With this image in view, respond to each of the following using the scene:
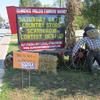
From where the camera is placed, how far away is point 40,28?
11.6 metres

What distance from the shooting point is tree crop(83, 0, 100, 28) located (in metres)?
20.6

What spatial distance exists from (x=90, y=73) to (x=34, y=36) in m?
2.48

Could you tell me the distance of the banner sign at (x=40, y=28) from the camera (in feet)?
37.3

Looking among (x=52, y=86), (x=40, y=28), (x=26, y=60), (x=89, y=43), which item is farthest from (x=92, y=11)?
(x=26, y=60)

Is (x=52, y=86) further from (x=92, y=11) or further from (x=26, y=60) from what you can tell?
(x=92, y=11)

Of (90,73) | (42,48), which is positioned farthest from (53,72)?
(42,48)

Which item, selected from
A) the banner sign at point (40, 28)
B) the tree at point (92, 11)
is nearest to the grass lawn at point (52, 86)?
the banner sign at point (40, 28)

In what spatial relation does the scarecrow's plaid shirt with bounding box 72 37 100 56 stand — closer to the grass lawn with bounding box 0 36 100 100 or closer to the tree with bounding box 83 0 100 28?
the grass lawn with bounding box 0 36 100 100

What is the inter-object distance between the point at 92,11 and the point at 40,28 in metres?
9.92

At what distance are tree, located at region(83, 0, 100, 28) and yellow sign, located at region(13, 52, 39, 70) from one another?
1274cm

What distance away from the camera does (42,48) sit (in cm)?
1184

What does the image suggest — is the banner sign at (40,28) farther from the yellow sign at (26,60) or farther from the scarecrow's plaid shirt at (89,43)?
the yellow sign at (26,60)

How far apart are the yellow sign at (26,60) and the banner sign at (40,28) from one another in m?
2.99

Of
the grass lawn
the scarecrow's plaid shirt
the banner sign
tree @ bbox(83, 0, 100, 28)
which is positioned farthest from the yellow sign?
tree @ bbox(83, 0, 100, 28)
